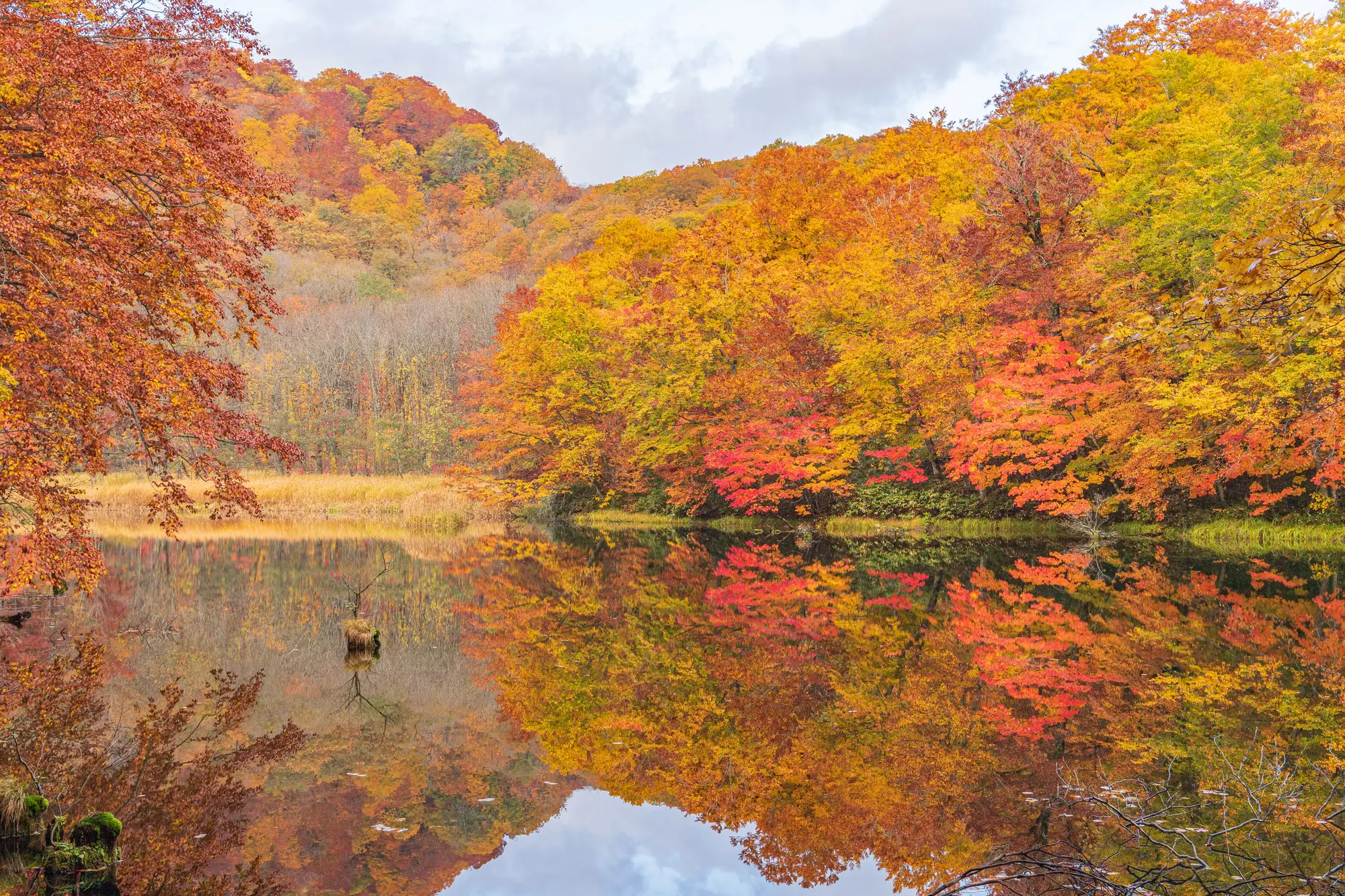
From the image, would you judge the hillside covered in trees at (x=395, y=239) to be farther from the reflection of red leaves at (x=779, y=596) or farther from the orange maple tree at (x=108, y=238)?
the orange maple tree at (x=108, y=238)

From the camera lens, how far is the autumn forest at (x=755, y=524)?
16.1 feet

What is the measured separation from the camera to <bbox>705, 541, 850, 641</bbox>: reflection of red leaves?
415 inches

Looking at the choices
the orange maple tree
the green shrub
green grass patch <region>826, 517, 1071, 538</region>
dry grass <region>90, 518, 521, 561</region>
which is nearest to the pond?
the orange maple tree

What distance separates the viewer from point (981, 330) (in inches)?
808

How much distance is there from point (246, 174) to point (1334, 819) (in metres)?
9.22

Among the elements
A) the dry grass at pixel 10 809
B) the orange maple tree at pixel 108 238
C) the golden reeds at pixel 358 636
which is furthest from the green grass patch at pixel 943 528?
the dry grass at pixel 10 809

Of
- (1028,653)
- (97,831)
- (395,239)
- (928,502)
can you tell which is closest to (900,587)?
(1028,653)

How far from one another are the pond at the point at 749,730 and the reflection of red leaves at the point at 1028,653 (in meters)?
0.05

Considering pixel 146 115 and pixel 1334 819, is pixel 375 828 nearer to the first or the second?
pixel 1334 819

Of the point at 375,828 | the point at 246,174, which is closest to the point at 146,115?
the point at 246,174

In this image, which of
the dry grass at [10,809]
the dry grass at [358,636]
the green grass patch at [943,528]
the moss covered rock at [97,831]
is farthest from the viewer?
the green grass patch at [943,528]

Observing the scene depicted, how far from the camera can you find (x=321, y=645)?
34.0 feet

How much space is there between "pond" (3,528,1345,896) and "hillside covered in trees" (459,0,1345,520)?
4914mm

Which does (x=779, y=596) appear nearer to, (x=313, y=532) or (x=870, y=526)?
(x=870, y=526)
